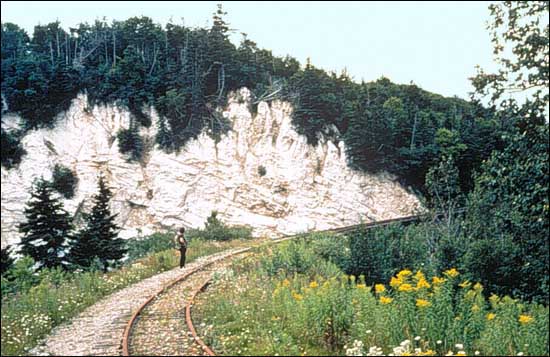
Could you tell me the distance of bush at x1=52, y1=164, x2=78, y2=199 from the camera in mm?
39094

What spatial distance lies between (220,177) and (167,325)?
1233 inches

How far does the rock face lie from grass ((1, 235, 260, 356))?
20741 millimetres

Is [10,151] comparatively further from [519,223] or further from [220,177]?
[519,223]

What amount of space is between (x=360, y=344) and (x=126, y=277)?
11.4 metres

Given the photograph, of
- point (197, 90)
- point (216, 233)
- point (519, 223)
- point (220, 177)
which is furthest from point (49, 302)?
point (197, 90)

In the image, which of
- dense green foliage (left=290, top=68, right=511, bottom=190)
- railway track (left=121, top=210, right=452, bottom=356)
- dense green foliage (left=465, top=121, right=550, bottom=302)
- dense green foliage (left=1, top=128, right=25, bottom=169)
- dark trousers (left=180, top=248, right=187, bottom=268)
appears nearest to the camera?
railway track (left=121, top=210, right=452, bottom=356)

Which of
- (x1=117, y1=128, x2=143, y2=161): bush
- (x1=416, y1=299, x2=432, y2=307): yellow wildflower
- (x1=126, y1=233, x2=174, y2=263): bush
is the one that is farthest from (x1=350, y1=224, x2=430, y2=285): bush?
(x1=117, y1=128, x2=143, y2=161): bush

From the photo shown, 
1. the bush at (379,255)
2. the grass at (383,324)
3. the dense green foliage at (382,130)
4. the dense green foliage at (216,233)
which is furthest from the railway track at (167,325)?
the dense green foliage at (382,130)

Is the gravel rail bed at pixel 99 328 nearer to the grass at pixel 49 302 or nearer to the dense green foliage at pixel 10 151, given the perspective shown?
the grass at pixel 49 302

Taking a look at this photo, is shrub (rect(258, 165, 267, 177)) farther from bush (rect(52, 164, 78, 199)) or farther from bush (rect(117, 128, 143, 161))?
bush (rect(52, 164, 78, 199))

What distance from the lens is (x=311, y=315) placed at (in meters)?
9.27

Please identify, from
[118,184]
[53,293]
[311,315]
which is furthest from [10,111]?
[311,315]

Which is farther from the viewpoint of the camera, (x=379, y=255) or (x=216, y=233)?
(x=216, y=233)

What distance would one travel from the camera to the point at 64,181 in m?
39.4
